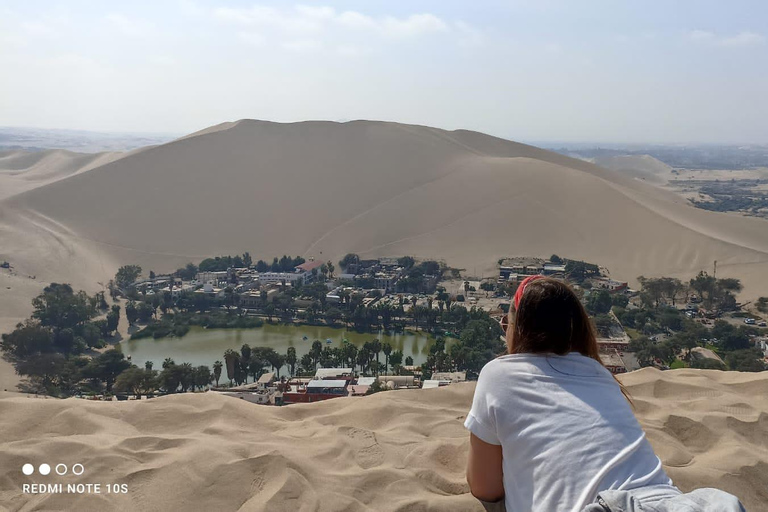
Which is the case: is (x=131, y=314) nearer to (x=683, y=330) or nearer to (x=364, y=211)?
(x=683, y=330)

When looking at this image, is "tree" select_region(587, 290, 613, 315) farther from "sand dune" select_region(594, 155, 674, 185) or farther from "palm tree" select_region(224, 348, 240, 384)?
"sand dune" select_region(594, 155, 674, 185)

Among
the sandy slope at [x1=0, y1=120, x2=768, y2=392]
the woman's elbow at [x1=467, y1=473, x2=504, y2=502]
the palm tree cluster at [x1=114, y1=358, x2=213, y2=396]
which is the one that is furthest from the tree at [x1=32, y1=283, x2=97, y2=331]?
the woman's elbow at [x1=467, y1=473, x2=504, y2=502]

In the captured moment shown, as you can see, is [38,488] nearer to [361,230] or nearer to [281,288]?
[281,288]

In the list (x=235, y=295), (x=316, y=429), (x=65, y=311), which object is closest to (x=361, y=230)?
(x=235, y=295)

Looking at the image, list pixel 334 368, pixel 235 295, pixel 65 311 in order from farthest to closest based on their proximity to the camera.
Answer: pixel 235 295 → pixel 65 311 → pixel 334 368

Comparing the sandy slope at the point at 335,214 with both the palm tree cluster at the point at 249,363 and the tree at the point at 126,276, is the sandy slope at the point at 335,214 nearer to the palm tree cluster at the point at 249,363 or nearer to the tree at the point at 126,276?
the tree at the point at 126,276

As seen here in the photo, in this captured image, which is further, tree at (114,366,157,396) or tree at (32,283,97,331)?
tree at (32,283,97,331)

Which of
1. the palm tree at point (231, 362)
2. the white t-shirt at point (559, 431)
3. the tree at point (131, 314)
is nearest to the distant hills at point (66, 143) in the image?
the tree at point (131, 314)
